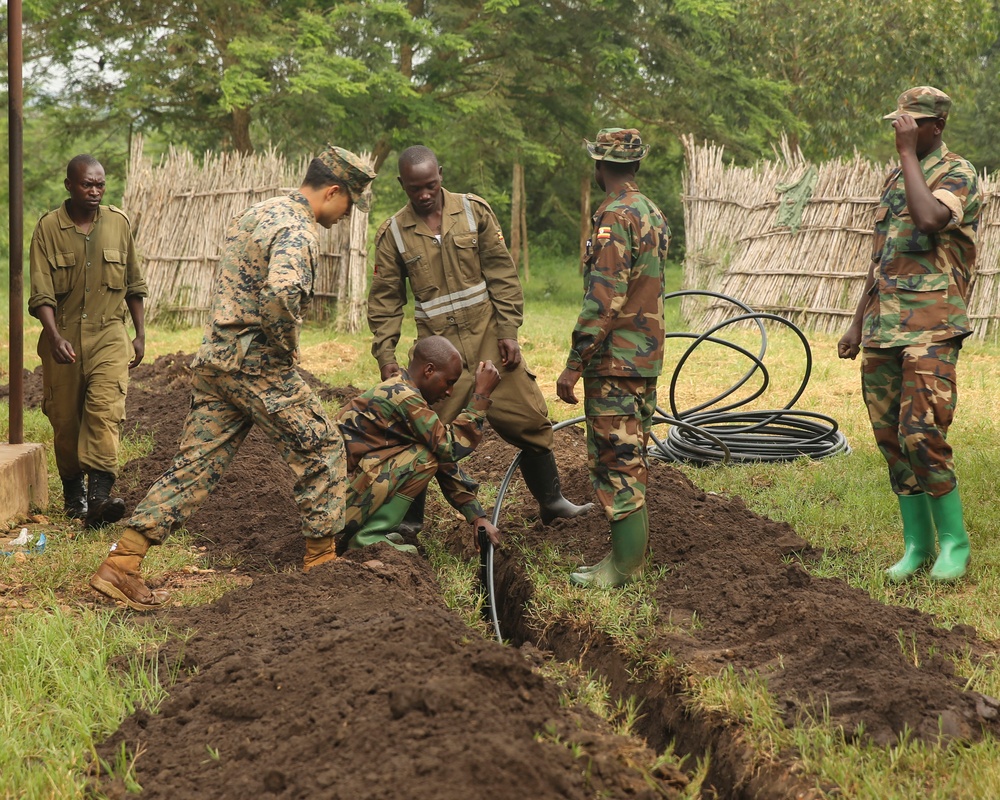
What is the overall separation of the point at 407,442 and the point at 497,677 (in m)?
2.04

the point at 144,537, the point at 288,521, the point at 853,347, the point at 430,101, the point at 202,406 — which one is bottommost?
the point at 288,521

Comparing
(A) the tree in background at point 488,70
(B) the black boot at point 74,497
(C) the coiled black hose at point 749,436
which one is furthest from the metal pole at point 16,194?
(A) the tree in background at point 488,70

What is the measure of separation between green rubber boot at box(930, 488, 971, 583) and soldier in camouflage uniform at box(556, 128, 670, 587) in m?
1.29

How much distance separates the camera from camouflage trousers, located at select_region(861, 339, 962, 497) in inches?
174

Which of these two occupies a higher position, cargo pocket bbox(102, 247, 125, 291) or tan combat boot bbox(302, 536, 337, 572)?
cargo pocket bbox(102, 247, 125, 291)

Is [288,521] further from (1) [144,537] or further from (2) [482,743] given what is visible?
(2) [482,743]

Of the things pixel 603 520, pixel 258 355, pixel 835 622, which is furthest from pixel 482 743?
pixel 603 520

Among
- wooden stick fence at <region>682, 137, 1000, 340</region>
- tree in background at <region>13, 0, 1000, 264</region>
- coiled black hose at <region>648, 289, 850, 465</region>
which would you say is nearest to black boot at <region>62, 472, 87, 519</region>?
coiled black hose at <region>648, 289, 850, 465</region>

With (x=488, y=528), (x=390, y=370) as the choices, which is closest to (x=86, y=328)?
(x=390, y=370)

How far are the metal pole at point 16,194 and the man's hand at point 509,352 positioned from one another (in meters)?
2.65

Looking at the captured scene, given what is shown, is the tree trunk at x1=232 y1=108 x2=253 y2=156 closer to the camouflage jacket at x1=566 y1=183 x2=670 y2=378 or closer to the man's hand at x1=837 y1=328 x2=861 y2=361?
the camouflage jacket at x1=566 y1=183 x2=670 y2=378

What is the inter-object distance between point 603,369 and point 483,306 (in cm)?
94

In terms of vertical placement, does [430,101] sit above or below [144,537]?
above

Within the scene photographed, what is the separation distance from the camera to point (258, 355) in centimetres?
424
